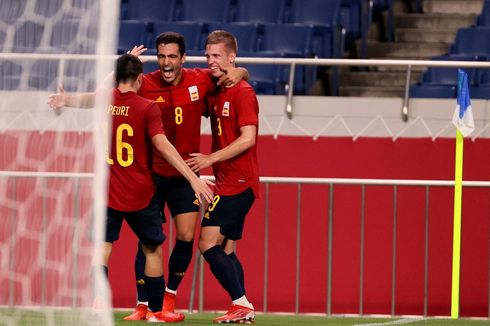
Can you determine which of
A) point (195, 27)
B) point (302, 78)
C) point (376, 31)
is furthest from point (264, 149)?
point (376, 31)

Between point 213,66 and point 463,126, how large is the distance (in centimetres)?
220

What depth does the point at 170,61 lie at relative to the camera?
8.77 meters

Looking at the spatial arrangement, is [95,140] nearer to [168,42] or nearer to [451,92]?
[168,42]

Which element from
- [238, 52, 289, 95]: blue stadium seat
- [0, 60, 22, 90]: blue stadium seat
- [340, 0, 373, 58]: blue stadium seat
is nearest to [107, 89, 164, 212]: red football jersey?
[0, 60, 22, 90]: blue stadium seat

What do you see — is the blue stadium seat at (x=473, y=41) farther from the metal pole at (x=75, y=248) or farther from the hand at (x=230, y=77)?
the metal pole at (x=75, y=248)

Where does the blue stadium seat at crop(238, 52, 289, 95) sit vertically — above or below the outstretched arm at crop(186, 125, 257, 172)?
above

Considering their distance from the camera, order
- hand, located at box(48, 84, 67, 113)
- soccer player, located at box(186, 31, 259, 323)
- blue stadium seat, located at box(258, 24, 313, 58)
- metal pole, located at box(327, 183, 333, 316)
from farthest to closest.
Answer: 1. blue stadium seat, located at box(258, 24, 313, 58)
2. metal pole, located at box(327, 183, 333, 316)
3. soccer player, located at box(186, 31, 259, 323)
4. hand, located at box(48, 84, 67, 113)

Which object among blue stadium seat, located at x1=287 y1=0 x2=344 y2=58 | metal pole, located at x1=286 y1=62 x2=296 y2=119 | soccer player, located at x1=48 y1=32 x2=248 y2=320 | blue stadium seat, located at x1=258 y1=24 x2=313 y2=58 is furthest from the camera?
blue stadium seat, located at x1=287 y1=0 x2=344 y2=58

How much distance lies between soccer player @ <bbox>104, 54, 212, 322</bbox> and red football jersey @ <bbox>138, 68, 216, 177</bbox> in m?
0.50

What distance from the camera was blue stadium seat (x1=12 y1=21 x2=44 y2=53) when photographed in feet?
21.9

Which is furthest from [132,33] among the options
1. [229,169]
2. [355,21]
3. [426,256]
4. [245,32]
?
[229,169]

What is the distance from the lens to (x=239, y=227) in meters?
8.83

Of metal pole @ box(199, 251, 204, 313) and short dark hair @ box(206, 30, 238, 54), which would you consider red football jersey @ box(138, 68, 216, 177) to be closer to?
short dark hair @ box(206, 30, 238, 54)

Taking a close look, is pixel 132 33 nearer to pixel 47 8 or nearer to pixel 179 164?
pixel 179 164
